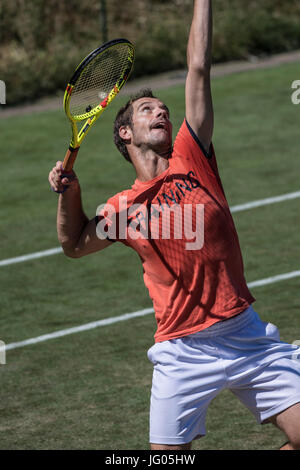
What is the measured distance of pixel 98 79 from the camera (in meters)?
6.27

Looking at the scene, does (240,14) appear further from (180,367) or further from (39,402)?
(180,367)

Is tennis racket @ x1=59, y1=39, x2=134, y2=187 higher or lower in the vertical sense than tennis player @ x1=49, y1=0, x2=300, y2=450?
higher

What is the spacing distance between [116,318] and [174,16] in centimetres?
1276

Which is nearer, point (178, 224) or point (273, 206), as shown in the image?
point (178, 224)

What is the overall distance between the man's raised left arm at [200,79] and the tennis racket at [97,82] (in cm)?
52

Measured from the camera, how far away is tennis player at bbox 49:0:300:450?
206 inches

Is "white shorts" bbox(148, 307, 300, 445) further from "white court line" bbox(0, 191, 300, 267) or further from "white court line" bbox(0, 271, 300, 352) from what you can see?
"white court line" bbox(0, 191, 300, 267)

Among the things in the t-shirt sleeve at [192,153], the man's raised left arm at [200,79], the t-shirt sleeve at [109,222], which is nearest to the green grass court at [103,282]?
the t-shirt sleeve at [109,222]

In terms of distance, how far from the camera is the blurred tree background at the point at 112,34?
59.2 feet

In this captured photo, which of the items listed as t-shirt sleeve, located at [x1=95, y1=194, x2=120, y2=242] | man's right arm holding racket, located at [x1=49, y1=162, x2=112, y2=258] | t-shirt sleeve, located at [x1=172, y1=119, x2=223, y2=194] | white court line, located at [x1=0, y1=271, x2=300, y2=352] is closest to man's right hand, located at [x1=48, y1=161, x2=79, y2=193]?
man's right arm holding racket, located at [x1=49, y1=162, x2=112, y2=258]

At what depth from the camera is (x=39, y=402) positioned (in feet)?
24.2

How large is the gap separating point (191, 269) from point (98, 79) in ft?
5.52

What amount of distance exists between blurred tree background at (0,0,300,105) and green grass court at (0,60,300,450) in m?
1.70

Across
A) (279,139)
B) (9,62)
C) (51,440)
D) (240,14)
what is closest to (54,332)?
(51,440)
